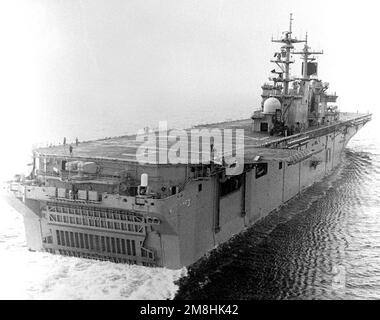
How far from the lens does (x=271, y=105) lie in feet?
88.3

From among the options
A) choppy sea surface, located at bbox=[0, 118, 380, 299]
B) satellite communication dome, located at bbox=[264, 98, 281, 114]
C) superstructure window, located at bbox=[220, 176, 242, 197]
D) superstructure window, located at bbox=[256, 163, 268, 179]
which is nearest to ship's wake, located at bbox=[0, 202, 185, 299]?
choppy sea surface, located at bbox=[0, 118, 380, 299]

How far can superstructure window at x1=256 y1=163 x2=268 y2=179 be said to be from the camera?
19672 mm

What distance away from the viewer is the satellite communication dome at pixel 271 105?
26.9m

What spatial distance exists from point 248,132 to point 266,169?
6.59 metres

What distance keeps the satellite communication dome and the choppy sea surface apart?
7.18 m

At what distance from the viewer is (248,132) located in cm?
2697

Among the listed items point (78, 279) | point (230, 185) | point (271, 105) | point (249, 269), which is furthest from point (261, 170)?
point (78, 279)

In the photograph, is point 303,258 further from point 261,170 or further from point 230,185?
point 261,170

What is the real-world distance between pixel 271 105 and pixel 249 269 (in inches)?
532

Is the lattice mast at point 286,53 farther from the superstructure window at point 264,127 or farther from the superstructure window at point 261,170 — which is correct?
the superstructure window at point 261,170

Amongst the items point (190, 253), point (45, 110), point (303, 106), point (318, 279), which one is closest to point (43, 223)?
point (190, 253)

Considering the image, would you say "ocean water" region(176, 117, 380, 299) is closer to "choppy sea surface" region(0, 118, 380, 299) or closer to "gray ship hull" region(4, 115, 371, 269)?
"choppy sea surface" region(0, 118, 380, 299)

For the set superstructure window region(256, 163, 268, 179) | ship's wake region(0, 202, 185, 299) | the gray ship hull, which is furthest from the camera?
superstructure window region(256, 163, 268, 179)

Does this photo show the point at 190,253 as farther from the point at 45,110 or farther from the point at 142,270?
the point at 45,110
